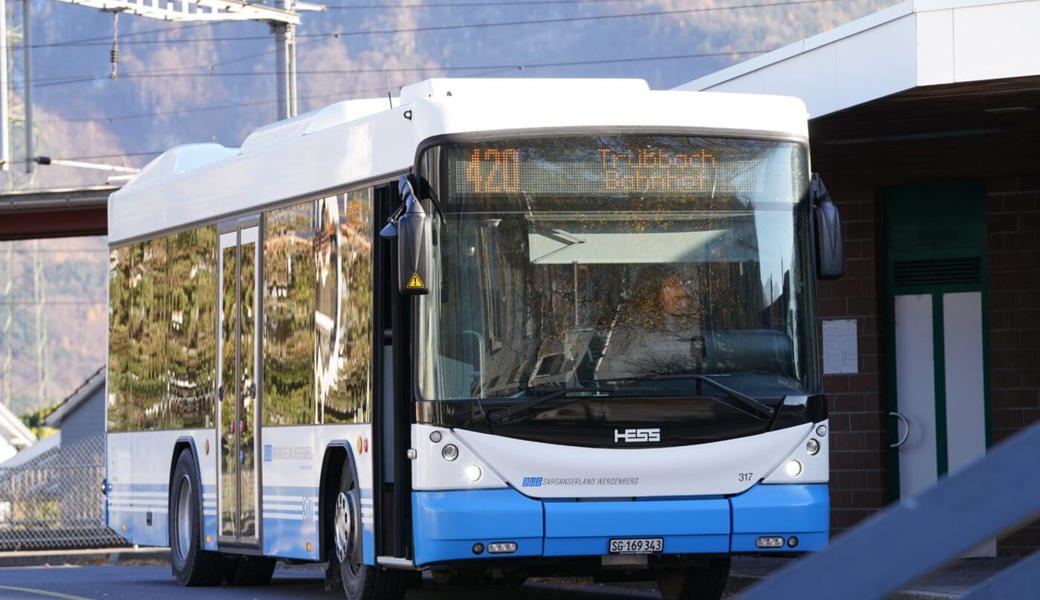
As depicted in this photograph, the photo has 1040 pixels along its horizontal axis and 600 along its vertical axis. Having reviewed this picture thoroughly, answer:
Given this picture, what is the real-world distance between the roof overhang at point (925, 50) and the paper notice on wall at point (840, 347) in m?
4.01

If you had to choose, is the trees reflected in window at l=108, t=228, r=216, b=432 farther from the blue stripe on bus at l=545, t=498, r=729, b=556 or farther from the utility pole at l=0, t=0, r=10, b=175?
the utility pole at l=0, t=0, r=10, b=175

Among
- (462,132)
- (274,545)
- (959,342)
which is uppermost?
(462,132)

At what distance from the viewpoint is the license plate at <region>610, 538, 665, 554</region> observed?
11008 mm

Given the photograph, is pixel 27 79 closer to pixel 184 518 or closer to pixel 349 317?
pixel 184 518

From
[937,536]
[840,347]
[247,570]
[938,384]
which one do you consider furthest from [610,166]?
[937,536]

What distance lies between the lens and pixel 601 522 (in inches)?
432

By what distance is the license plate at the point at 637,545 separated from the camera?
11.0 meters

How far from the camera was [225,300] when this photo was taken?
14.5 m

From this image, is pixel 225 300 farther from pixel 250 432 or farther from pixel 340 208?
pixel 340 208

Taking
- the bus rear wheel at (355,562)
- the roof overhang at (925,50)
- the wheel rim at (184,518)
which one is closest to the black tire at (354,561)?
the bus rear wheel at (355,562)

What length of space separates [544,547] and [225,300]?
14.4ft

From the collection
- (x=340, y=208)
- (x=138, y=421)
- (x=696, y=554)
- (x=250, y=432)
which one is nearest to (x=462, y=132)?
(x=340, y=208)

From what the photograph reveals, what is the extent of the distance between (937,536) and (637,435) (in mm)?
8024

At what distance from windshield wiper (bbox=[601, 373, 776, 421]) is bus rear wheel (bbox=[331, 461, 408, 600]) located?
6.29 feet
